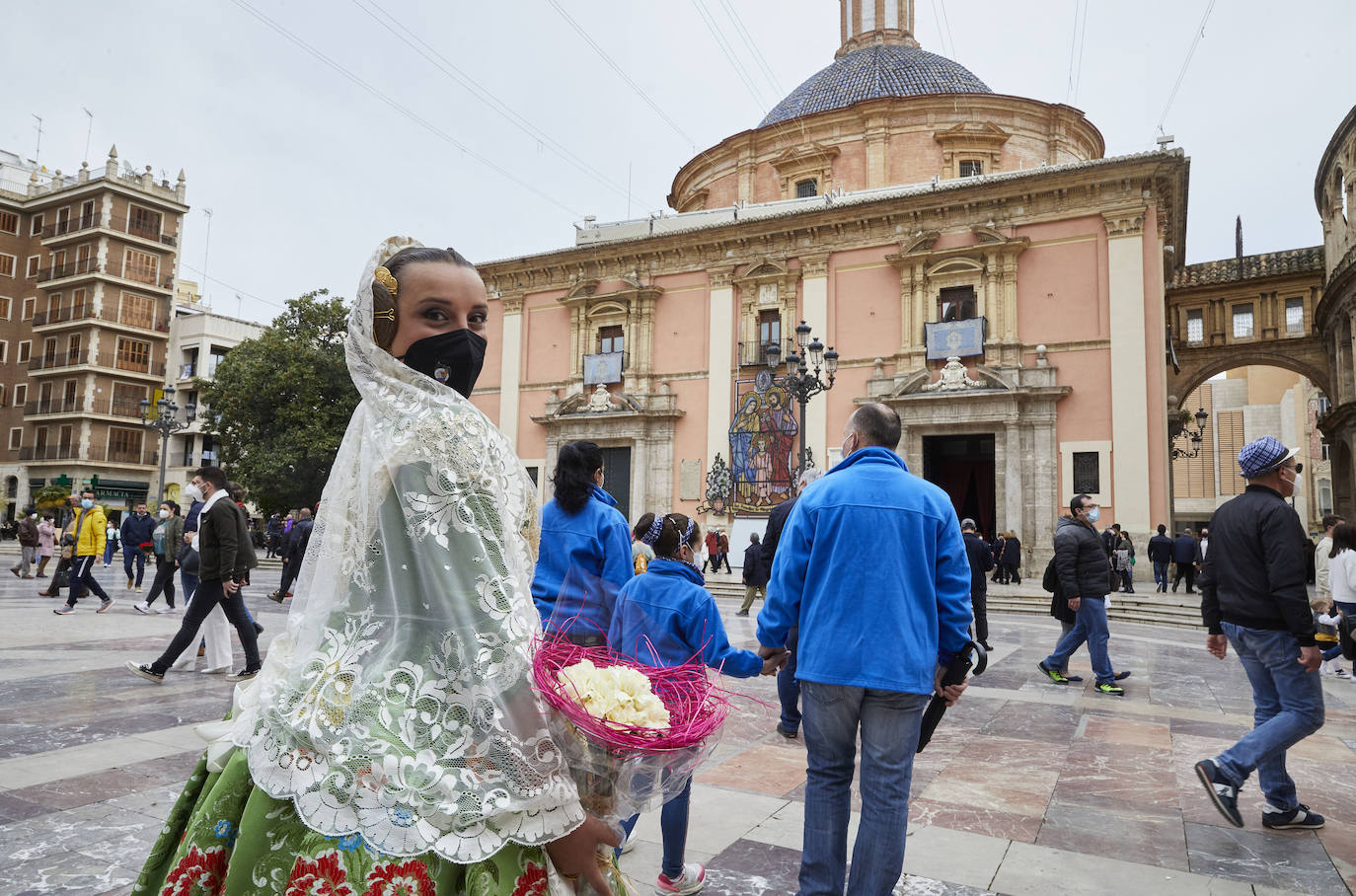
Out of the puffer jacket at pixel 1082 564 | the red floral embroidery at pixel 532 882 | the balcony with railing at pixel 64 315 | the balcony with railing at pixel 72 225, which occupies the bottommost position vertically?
the red floral embroidery at pixel 532 882

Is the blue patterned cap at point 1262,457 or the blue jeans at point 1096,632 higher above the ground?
the blue patterned cap at point 1262,457

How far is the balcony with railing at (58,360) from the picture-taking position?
4041cm

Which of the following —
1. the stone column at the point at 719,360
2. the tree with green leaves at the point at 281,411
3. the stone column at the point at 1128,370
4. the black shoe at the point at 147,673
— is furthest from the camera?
the tree with green leaves at the point at 281,411

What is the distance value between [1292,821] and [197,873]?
4.52 meters

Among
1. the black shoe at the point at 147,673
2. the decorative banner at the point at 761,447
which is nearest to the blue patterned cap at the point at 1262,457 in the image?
the black shoe at the point at 147,673

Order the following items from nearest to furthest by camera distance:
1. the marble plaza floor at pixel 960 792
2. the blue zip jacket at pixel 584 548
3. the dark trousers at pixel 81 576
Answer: the marble plaza floor at pixel 960 792
the blue zip jacket at pixel 584 548
the dark trousers at pixel 81 576

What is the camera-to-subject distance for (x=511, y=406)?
88.7ft

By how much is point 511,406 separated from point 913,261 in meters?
13.2

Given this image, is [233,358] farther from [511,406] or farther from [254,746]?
[254,746]

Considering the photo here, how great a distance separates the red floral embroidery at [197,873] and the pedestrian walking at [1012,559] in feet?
61.6

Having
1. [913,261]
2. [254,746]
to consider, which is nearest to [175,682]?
[254,746]

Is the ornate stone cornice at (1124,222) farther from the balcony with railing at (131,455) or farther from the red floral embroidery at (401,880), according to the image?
the balcony with railing at (131,455)

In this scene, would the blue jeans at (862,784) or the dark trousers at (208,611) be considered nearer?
the blue jeans at (862,784)

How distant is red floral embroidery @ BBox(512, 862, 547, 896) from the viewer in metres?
1.47
